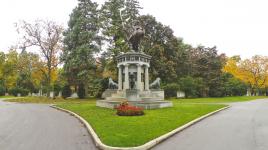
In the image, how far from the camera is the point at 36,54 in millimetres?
42062

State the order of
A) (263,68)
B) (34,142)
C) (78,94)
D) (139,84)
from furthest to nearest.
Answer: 1. (263,68)
2. (78,94)
3. (139,84)
4. (34,142)

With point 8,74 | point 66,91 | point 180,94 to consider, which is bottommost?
point 180,94

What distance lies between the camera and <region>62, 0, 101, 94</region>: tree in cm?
3938

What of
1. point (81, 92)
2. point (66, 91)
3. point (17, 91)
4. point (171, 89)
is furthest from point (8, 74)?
point (171, 89)

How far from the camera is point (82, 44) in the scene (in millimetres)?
40438

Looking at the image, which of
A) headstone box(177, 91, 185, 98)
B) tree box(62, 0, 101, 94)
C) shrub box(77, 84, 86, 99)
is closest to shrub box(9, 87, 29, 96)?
shrub box(77, 84, 86, 99)

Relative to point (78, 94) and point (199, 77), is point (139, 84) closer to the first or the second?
point (78, 94)

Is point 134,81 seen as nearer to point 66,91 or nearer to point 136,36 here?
point 136,36

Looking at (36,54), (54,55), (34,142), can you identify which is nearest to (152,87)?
(34,142)

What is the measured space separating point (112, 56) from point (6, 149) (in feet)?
109

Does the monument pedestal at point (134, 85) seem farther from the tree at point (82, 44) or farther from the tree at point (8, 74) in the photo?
the tree at point (8, 74)

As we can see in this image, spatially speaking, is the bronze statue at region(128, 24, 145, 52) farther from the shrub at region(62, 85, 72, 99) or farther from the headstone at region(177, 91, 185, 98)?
the headstone at region(177, 91, 185, 98)

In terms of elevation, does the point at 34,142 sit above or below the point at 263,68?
below

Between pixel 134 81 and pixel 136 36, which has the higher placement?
pixel 136 36
